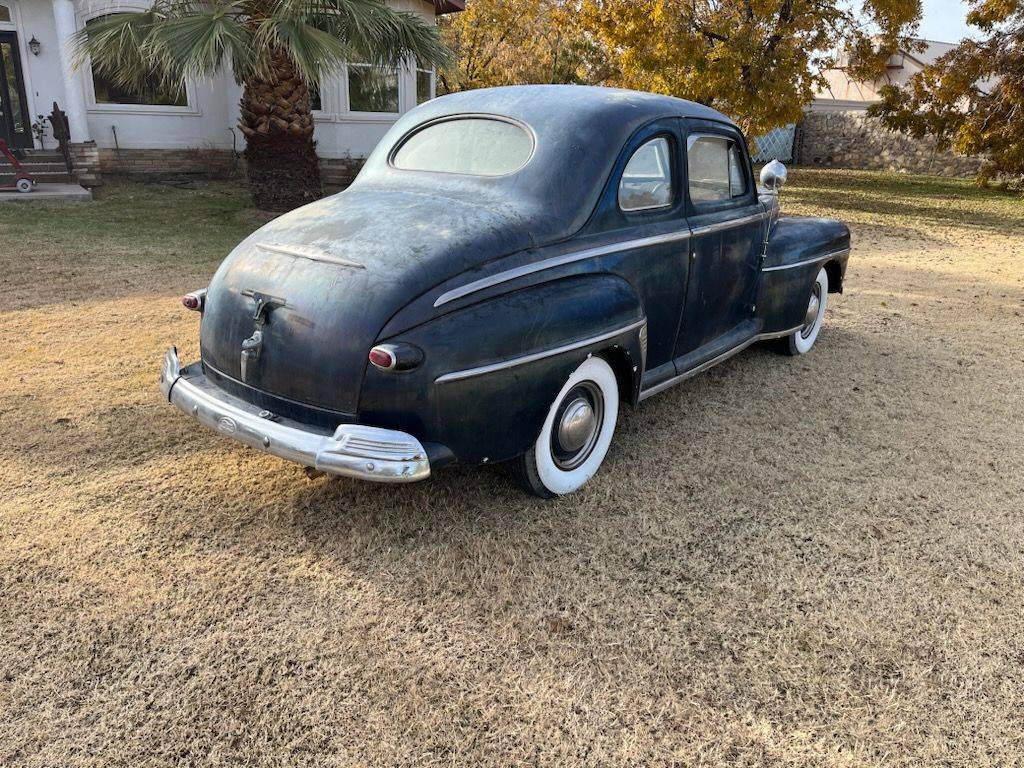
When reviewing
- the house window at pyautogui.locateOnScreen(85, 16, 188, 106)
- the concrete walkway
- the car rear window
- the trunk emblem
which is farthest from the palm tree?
the trunk emblem

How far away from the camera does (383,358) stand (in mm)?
2631

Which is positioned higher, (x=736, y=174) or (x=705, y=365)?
(x=736, y=174)

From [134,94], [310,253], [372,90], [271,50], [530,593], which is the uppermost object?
[271,50]

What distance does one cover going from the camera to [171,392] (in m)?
3.20

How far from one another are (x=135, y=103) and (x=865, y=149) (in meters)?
21.0

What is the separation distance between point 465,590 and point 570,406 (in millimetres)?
963

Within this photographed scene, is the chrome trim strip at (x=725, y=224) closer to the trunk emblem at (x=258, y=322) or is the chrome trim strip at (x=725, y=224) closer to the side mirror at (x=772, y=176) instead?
the side mirror at (x=772, y=176)

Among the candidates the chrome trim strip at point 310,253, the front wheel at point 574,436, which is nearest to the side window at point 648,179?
the front wheel at point 574,436

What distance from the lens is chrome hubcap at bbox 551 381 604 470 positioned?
3.28m

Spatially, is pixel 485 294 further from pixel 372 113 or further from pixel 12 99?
pixel 12 99

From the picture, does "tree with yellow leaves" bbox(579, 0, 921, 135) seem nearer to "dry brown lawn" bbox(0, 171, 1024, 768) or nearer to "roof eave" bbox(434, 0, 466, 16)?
"roof eave" bbox(434, 0, 466, 16)

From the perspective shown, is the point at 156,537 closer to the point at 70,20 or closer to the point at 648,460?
the point at 648,460

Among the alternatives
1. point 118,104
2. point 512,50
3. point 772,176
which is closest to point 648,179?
point 772,176

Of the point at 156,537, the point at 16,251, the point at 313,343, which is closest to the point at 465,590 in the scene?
the point at 313,343
